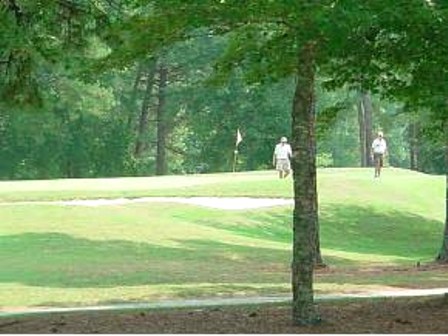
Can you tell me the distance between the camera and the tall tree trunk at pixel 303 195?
10375 millimetres

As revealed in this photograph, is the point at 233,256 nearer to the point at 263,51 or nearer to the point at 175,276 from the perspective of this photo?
the point at 175,276

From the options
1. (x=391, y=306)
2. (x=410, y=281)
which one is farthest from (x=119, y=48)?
(x=410, y=281)

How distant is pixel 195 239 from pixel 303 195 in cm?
1329

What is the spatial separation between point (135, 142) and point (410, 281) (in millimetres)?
49284

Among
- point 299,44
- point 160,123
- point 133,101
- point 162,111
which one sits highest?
point 133,101

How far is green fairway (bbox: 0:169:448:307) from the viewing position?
52.9ft

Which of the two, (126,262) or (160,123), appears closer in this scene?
(126,262)

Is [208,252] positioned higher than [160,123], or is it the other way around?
[160,123]

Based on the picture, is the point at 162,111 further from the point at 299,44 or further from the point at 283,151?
the point at 299,44

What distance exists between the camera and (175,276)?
57.4 ft

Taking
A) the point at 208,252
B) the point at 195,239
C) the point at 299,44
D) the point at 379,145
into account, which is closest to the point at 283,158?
the point at 379,145

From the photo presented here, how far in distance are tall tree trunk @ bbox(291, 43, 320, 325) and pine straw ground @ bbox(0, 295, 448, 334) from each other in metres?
0.33

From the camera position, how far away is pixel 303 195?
1041cm

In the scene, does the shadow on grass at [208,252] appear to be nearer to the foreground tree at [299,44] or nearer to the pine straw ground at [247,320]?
the pine straw ground at [247,320]
